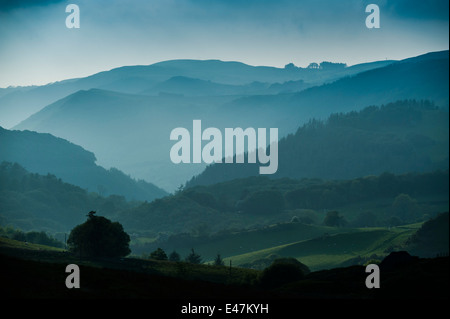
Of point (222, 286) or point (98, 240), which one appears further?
point (98, 240)

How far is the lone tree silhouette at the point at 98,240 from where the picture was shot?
590ft

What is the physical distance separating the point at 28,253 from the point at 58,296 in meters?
90.8

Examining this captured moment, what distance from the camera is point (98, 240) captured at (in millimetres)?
181750

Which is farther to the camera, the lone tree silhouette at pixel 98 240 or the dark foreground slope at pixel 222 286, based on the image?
the lone tree silhouette at pixel 98 240

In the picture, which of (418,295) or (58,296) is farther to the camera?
(418,295)

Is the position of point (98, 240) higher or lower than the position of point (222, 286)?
higher

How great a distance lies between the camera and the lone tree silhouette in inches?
7082

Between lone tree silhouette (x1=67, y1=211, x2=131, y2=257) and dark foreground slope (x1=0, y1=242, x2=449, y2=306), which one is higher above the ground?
lone tree silhouette (x1=67, y1=211, x2=131, y2=257)

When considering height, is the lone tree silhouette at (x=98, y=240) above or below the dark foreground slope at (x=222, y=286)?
above

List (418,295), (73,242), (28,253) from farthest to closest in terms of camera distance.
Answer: (73,242)
(28,253)
(418,295)
